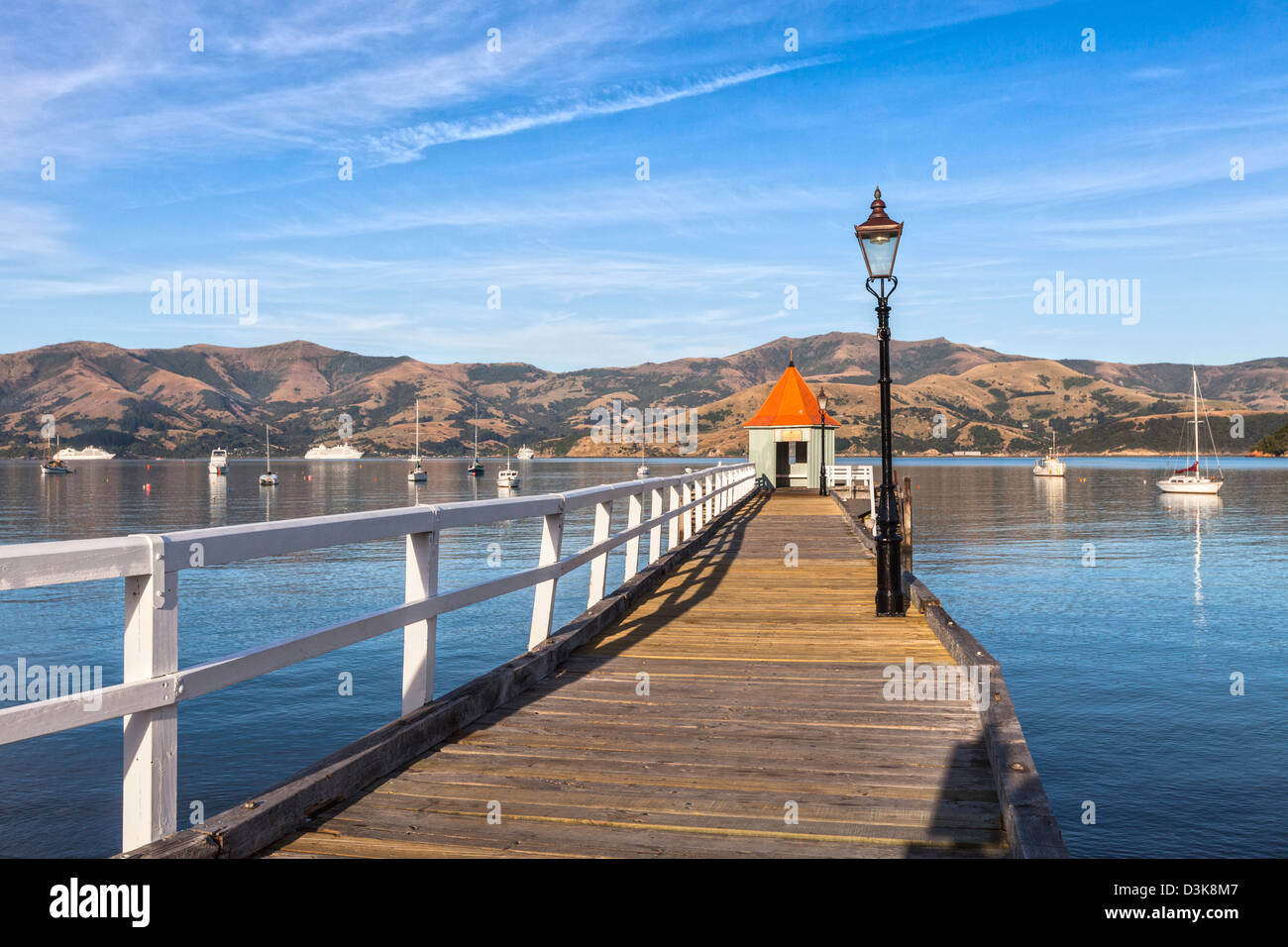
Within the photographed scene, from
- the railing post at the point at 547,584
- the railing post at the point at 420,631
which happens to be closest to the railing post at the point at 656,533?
the railing post at the point at 547,584

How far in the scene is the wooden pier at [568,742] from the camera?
323 centimetres

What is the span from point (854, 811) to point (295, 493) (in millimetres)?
110727

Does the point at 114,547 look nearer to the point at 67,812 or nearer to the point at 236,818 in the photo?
the point at 236,818

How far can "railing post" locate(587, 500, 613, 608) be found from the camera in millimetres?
8953

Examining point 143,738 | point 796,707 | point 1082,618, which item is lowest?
point 1082,618

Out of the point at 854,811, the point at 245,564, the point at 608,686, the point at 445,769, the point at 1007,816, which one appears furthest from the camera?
the point at 245,564

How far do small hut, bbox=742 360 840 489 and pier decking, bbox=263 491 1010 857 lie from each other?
3434 centimetres

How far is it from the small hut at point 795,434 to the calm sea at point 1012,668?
273 inches

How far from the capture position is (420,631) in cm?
528

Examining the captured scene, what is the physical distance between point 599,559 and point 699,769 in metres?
4.46

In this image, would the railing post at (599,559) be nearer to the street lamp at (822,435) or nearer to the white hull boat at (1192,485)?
the street lamp at (822,435)

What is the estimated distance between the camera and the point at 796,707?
21.2 feet

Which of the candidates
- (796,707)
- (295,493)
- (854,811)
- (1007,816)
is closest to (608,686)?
(796,707)

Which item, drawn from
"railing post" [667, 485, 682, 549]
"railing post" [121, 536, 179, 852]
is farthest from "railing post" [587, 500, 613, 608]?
"railing post" [667, 485, 682, 549]
